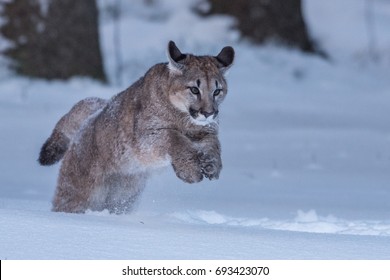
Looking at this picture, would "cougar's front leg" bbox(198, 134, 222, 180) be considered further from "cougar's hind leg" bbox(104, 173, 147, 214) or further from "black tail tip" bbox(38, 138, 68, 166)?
"black tail tip" bbox(38, 138, 68, 166)

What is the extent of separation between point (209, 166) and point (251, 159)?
17.6 feet

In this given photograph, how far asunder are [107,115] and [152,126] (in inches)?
20.6

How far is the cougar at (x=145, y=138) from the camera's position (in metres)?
7.93

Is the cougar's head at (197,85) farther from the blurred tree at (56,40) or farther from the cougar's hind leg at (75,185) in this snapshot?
the blurred tree at (56,40)

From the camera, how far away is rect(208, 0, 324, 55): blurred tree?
1853cm

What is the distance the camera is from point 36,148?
13.4 metres

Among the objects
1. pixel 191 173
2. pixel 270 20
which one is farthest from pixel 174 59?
pixel 270 20

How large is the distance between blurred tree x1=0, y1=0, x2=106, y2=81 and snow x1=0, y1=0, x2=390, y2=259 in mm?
259

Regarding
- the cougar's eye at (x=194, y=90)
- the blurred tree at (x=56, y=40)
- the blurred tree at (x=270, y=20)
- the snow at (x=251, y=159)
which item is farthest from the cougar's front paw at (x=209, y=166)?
the blurred tree at (x=270, y=20)

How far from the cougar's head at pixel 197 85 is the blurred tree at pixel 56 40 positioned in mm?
8637

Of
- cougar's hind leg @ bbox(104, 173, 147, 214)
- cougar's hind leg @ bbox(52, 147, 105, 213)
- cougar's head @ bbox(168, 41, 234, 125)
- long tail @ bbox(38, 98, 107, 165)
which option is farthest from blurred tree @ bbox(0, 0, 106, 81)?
cougar's head @ bbox(168, 41, 234, 125)

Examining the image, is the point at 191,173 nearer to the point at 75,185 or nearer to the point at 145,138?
the point at 145,138

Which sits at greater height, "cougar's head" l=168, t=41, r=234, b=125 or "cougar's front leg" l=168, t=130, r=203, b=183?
"cougar's head" l=168, t=41, r=234, b=125
